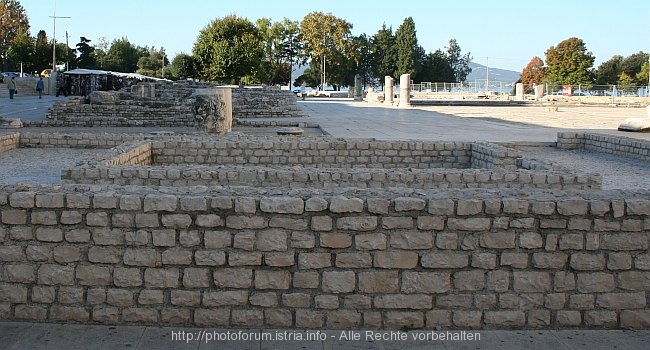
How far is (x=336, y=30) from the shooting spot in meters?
82.6

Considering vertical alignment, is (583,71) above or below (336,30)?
below

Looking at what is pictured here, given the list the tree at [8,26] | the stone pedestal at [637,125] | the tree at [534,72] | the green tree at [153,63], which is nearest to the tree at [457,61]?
the tree at [534,72]

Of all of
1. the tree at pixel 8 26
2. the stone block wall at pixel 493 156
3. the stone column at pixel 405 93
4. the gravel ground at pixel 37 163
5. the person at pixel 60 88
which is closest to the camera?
the stone block wall at pixel 493 156

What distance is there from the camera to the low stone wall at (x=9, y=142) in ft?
45.1

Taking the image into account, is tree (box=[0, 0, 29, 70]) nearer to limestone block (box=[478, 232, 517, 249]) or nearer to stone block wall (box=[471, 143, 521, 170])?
stone block wall (box=[471, 143, 521, 170])

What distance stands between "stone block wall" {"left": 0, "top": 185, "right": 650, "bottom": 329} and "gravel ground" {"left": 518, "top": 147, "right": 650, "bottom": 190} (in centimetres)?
504

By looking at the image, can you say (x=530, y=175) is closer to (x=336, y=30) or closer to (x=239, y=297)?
(x=239, y=297)

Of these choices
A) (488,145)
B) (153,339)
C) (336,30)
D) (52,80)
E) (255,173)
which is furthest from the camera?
(336,30)

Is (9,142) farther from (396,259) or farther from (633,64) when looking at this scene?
(633,64)

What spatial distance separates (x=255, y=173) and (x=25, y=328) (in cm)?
377

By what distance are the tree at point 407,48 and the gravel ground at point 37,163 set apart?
6988 cm

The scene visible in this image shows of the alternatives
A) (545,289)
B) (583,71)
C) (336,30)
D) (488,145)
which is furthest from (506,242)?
(336,30)

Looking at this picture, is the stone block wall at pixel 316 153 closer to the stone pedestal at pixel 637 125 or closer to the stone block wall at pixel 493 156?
the stone block wall at pixel 493 156

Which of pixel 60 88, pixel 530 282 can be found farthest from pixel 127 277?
pixel 60 88
